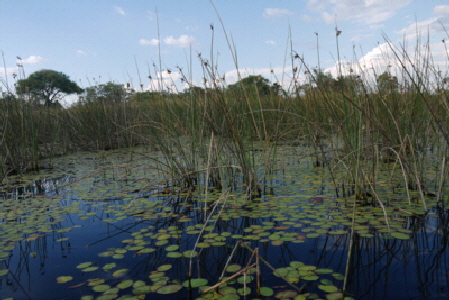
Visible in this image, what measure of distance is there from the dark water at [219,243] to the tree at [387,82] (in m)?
1.15

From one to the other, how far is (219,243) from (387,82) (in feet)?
7.80

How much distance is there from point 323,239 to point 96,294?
105 centimetres

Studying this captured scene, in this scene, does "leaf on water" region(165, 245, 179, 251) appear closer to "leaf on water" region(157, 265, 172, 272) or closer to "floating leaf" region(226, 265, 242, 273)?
"leaf on water" region(157, 265, 172, 272)

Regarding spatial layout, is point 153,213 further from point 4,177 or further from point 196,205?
point 4,177

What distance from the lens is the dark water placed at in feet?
4.44

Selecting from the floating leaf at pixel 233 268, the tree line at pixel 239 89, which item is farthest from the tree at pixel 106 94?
the floating leaf at pixel 233 268

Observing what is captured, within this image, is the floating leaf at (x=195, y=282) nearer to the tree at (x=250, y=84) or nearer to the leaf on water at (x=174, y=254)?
the leaf on water at (x=174, y=254)

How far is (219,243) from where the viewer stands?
1728 mm

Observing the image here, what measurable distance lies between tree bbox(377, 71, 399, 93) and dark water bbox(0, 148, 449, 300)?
45.3 inches

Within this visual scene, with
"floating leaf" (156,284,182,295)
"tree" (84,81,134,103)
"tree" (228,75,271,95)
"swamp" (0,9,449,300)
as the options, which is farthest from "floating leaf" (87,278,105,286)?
"tree" (84,81,134,103)

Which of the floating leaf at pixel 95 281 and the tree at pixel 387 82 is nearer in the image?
the floating leaf at pixel 95 281

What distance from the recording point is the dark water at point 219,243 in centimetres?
135

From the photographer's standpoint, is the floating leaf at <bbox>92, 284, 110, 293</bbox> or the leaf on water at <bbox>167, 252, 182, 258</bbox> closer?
the floating leaf at <bbox>92, 284, 110, 293</bbox>

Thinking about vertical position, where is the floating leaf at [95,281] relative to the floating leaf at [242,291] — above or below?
above
